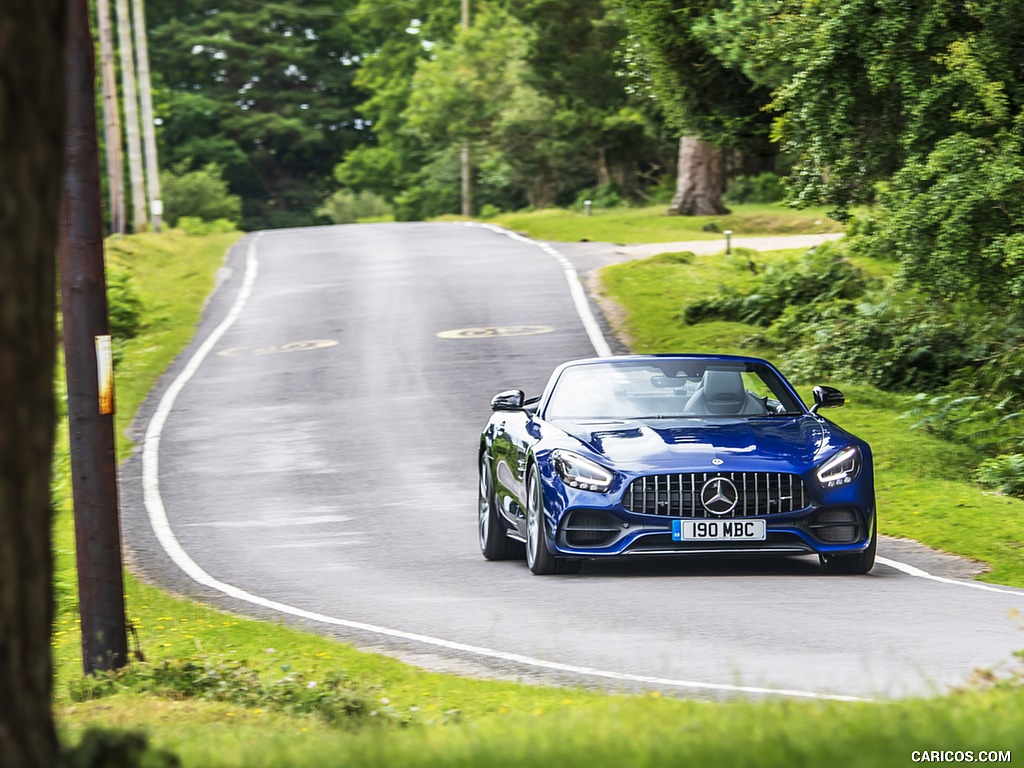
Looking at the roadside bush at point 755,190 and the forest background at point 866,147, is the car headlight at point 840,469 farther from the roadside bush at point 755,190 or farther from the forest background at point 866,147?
the roadside bush at point 755,190

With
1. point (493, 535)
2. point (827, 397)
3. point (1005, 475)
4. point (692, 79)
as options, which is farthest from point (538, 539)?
point (692, 79)

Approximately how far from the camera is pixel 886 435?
19625 mm

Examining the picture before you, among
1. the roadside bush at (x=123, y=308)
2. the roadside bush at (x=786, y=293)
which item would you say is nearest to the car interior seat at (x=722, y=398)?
the roadside bush at (x=786, y=293)

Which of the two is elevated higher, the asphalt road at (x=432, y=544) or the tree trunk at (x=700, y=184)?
the tree trunk at (x=700, y=184)

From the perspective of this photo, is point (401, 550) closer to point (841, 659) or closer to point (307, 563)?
point (307, 563)

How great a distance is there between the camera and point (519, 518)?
43.1 feet

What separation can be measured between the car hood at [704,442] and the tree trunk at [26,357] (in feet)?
24.1

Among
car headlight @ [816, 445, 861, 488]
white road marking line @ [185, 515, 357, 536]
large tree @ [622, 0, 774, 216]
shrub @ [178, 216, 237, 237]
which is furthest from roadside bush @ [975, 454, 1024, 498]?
shrub @ [178, 216, 237, 237]

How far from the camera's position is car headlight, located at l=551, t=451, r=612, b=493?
1193cm

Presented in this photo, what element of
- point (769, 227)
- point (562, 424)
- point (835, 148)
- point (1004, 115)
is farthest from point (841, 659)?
point (769, 227)

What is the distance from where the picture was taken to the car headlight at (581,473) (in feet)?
39.1

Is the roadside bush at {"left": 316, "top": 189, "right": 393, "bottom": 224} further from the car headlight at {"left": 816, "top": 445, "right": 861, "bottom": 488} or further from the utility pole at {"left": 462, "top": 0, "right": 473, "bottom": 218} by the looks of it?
the car headlight at {"left": 816, "top": 445, "right": 861, "bottom": 488}

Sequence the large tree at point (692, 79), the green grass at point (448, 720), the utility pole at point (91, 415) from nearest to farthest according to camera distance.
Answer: the green grass at point (448, 720) < the utility pole at point (91, 415) < the large tree at point (692, 79)

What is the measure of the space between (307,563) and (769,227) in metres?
34.7
